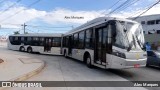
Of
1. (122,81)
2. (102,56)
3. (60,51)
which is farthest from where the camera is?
(60,51)

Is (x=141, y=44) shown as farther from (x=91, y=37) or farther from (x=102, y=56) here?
(x=91, y=37)

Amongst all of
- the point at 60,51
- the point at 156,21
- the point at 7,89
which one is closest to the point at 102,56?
the point at 7,89

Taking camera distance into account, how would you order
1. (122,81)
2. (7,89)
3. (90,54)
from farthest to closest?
(90,54)
(122,81)
(7,89)

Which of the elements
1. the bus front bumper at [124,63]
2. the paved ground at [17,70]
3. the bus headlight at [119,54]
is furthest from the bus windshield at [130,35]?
the paved ground at [17,70]

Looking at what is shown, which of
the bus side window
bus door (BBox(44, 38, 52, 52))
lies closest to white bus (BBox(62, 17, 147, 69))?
the bus side window

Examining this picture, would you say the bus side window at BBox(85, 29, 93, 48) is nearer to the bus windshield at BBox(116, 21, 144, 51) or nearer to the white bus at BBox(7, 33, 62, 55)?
the bus windshield at BBox(116, 21, 144, 51)

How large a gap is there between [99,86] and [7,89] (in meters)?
3.65

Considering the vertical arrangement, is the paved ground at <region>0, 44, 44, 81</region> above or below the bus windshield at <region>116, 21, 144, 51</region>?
below

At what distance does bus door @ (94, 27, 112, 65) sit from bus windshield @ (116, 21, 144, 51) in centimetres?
72

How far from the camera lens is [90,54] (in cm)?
1508

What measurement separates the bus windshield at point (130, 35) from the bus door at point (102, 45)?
722 millimetres

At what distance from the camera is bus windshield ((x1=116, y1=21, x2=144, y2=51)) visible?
1177 cm

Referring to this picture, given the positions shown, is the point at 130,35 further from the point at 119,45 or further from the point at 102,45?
the point at 102,45

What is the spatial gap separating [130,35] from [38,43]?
2217 centimetres
